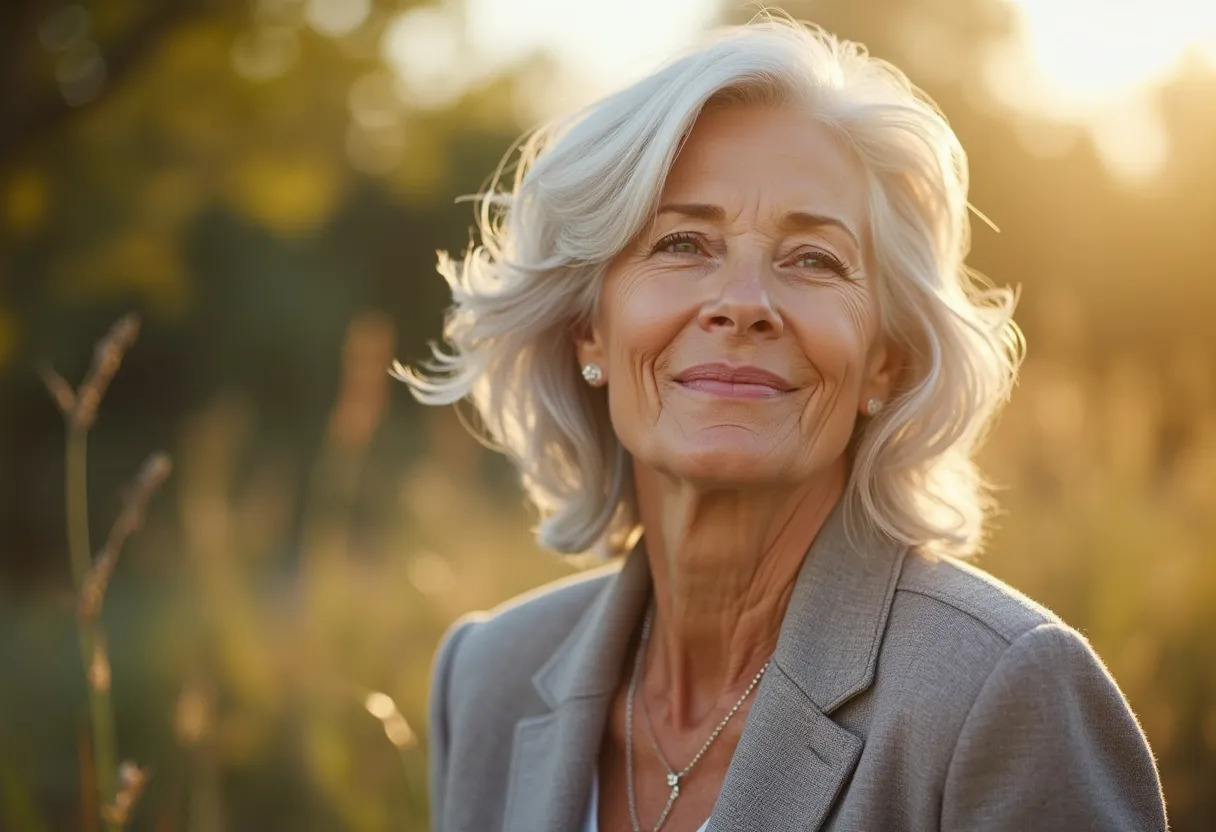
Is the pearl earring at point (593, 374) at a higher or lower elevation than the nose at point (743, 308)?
lower

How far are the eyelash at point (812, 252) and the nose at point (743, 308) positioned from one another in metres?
0.11

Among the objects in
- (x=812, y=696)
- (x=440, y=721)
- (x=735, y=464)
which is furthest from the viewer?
(x=440, y=721)

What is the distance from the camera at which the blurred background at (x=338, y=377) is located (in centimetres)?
461

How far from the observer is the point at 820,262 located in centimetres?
244

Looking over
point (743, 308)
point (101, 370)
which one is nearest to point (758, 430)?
point (743, 308)

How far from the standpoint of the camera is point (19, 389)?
44.1ft

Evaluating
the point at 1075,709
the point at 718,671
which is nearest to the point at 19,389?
the point at 718,671

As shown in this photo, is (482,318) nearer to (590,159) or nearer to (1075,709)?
(590,159)

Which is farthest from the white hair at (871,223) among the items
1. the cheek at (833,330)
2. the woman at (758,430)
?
the cheek at (833,330)

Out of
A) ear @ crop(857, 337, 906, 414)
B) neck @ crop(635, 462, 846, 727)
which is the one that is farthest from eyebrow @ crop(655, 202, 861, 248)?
neck @ crop(635, 462, 846, 727)

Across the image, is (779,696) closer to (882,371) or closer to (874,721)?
(874,721)

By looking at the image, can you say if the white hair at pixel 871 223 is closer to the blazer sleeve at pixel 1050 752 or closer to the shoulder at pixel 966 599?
the shoulder at pixel 966 599

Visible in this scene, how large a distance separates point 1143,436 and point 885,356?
9.95ft

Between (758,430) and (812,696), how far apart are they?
0.51 metres
